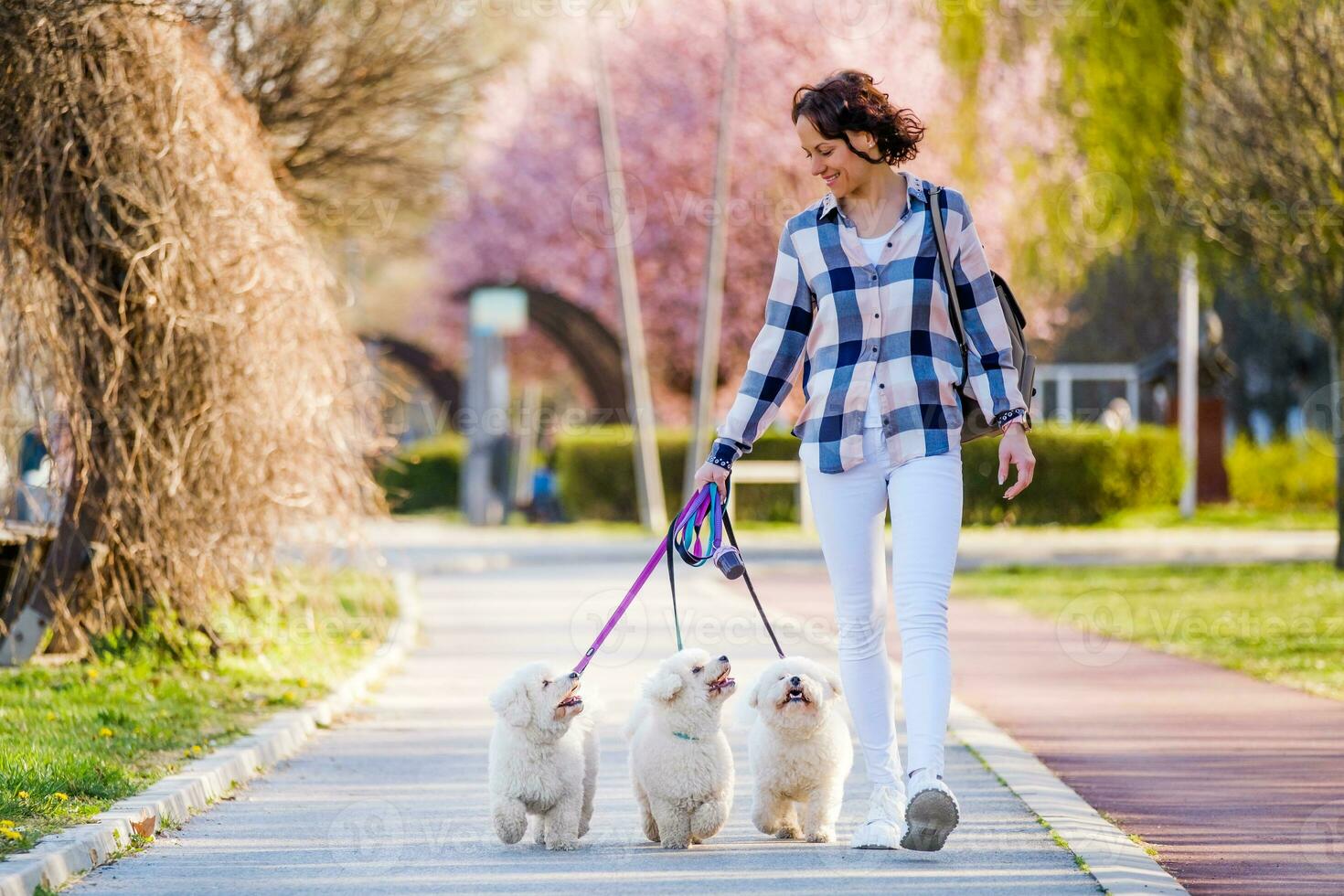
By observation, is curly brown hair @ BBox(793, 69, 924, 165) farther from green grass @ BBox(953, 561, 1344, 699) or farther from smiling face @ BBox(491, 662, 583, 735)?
green grass @ BBox(953, 561, 1344, 699)

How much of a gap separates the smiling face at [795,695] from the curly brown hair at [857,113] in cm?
156

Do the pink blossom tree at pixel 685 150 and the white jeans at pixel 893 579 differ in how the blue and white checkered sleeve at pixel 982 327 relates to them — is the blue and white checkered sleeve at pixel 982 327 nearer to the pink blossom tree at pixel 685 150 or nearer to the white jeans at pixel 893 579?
the white jeans at pixel 893 579

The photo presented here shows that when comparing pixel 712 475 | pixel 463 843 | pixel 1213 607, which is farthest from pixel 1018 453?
pixel 1213 607

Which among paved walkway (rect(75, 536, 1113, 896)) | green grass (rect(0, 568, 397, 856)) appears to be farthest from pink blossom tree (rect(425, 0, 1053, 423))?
paved walkway (rect(75, 536, 1113, 896))

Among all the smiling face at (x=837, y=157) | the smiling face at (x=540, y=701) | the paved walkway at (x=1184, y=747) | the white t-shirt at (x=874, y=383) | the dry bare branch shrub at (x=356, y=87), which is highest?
the dry bare branch shrub at (x=356, y=87)

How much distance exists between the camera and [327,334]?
1062cm

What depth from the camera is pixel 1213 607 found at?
15.2 metres

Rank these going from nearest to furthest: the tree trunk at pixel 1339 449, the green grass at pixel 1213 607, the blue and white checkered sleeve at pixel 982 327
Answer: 1. the blue and white checkered sleeve at pixel 982 327
2. the green grass at pixel 1213 607
3. the tree trunk at pixel 1339 449

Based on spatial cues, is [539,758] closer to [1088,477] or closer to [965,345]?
[965,345]

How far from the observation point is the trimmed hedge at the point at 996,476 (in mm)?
26516

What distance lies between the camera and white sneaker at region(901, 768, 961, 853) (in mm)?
5133

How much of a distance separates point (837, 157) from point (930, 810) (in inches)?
74.9

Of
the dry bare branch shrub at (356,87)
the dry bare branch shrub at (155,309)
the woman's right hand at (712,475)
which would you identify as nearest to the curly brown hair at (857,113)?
the woman's right hand at (712,475)

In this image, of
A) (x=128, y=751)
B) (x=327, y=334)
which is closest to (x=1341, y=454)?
(x=327, y=334)
